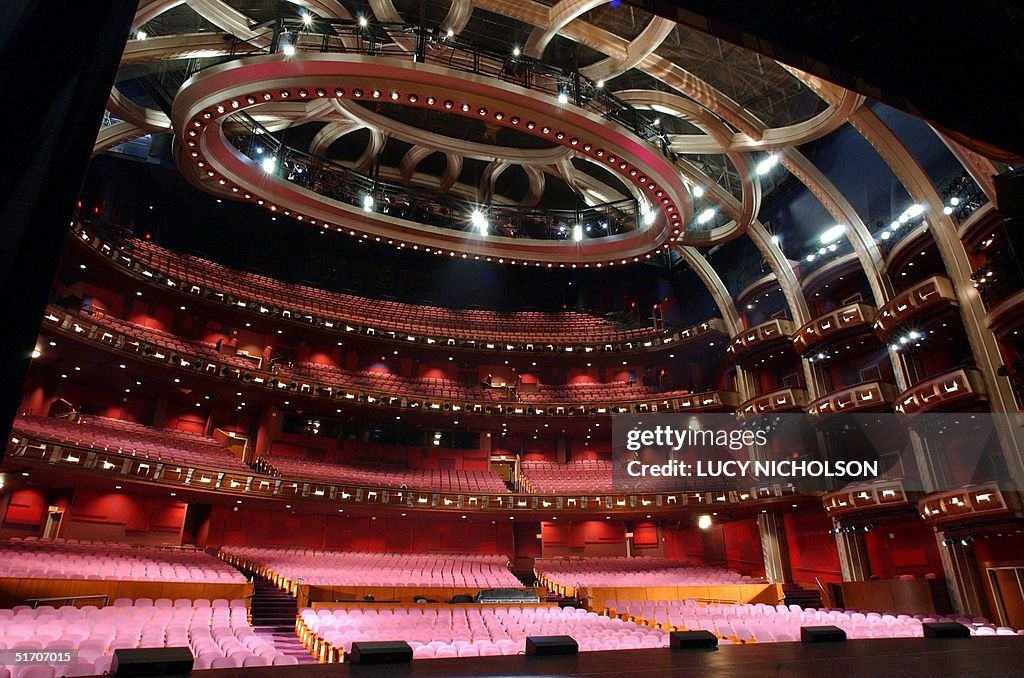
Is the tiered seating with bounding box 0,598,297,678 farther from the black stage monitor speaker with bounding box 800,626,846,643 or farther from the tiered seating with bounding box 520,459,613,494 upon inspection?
the tiered seating with bounding box 520,459,613,494

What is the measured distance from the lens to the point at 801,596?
18.1 m

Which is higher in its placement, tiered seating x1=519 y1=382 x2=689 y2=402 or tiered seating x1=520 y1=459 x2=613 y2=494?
tiered seating x1=519 y1=382 x2=689 y2=402

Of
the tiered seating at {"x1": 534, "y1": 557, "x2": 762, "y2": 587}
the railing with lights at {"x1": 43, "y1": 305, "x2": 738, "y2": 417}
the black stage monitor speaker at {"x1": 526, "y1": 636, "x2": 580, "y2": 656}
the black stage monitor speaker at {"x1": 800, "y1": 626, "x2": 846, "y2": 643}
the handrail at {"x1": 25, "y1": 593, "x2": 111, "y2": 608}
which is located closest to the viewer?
the black stage monitor speaker at {"x1": 526, "y1": 636, "x2": 580, "y2": 656}

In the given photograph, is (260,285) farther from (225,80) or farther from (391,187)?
(225,80)

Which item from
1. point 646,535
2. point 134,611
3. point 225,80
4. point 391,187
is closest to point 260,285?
point 391,187

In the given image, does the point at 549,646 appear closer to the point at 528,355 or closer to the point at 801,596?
the point at 801,596

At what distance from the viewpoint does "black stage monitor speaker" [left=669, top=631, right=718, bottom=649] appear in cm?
351

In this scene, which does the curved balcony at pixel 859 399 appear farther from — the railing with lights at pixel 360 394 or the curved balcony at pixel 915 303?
the railing with lights at pixel 360 394

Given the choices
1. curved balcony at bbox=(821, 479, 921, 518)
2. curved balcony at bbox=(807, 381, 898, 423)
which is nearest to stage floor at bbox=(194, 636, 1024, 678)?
curved balcony at bbox=(821, 479, 921, 518)

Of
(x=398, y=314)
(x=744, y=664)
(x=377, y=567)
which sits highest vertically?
(x=398, y=314)

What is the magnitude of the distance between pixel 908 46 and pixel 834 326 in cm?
1671

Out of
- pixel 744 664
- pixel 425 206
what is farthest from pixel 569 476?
pixel 744 664

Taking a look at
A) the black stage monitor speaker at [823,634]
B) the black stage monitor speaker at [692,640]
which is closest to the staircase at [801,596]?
the black stage monitor speaker at [823,634]

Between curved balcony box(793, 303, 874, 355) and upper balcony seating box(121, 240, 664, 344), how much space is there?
744 centimetres
